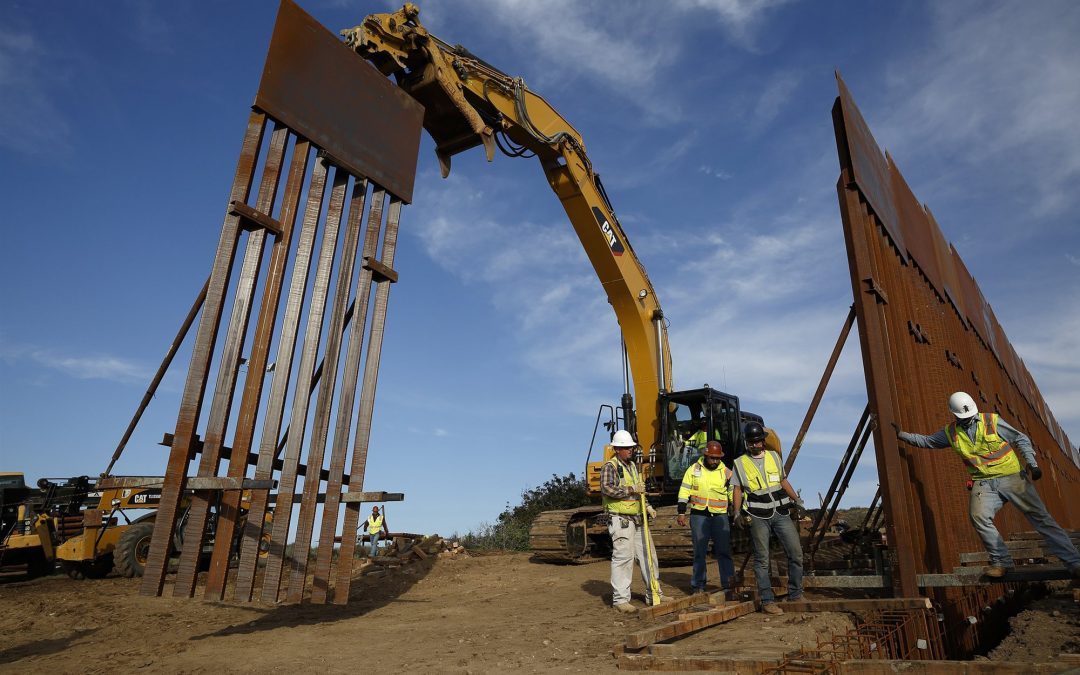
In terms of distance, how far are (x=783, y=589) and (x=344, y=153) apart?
622 centimetres

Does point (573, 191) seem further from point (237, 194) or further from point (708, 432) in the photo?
point (237, 194)

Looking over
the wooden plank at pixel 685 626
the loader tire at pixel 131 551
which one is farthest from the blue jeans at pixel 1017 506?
the loader tire at pixel 131 551

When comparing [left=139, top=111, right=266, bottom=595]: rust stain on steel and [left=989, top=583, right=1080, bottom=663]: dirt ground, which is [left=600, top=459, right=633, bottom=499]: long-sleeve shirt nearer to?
[left=989, top=583, right=1080, bottom=663]: dirt ground

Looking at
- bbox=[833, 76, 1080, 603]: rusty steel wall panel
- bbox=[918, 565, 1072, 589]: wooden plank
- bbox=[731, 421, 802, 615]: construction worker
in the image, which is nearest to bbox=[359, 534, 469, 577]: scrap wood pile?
bbox=[731, 421, 802, 615]: construction worker

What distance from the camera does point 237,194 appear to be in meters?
5.85

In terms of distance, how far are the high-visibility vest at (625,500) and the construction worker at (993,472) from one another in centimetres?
257

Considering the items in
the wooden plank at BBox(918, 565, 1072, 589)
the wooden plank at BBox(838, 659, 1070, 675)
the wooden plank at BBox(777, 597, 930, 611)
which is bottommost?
the wooden plank at BBox(838, 659, 1070, 675)

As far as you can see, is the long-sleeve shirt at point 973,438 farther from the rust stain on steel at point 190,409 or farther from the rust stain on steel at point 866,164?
the rust stain on steel at point 190,409

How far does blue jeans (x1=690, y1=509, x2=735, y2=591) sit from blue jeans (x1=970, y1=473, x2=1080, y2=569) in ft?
8.07

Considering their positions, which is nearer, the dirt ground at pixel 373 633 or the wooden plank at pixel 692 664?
the wooden plank at pixel 692 664

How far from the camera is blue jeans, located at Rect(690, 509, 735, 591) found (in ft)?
24.8

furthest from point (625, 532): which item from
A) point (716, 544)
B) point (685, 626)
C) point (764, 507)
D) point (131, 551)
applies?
point (131, 551)

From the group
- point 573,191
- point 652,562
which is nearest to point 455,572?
point 652,562

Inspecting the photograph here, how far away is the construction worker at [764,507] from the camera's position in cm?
658
